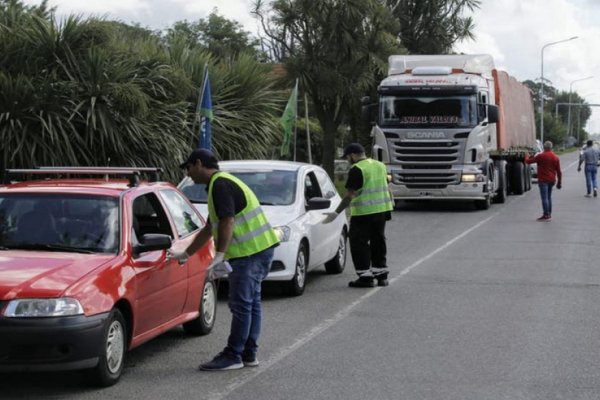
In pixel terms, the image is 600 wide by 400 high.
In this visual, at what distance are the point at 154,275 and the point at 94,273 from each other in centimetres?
89

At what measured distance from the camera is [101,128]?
16.5 metres

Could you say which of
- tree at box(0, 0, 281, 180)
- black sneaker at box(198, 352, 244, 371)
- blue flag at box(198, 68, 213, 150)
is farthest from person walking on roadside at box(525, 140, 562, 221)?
black sneaker at box(198, 352, 244, 371)

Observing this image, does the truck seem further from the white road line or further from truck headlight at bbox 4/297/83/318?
truck headlight at bbox 4/297/83/318

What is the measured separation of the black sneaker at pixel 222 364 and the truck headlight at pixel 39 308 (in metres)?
1.37

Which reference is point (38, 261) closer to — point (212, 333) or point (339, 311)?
point (212, 333)

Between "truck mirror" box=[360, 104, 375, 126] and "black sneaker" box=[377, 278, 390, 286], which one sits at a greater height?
"truck mirror" box=[360, 104, 375, 126]

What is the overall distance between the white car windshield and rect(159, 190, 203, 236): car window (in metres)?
2.96

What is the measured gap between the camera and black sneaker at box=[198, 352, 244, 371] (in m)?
7.57

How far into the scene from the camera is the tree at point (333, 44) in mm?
30141

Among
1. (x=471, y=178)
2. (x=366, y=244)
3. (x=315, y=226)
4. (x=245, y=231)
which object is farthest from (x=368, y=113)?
(x=245, y=231)

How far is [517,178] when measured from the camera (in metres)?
33.3

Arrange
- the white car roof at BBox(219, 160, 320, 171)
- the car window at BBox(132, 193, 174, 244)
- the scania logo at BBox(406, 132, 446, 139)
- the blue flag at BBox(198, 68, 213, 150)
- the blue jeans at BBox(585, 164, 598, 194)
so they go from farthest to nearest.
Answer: the blue jeans at BBox(585, 164, 598, 194) < the scania logo at BBox(406, 132, 446, 139) < the blue flag at BBox(198, 68, 213, 150) < the white car roof at BBox(219, 160, 320, 171) < the car window at BBox(132, 193, 174, 244)

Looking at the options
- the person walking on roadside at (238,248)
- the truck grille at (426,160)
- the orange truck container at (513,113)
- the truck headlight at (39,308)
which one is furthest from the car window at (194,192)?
the orange truck container at (513,113)

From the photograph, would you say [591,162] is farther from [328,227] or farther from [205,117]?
[328,227]
